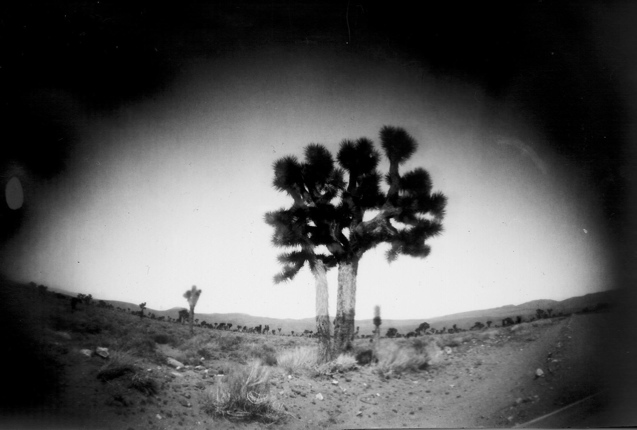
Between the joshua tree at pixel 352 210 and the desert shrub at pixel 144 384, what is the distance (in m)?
0.74

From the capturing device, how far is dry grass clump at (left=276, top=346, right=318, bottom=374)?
6.22 ft

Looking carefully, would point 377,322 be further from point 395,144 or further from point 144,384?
point 144,384

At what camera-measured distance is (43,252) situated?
2.05m

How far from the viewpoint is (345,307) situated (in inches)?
75.5

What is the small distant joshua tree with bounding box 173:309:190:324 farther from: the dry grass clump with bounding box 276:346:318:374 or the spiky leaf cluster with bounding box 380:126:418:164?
the spiky leaf cluster with bounding box 380:126:418:164

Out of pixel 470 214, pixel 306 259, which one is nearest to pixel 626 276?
pixel 470 214

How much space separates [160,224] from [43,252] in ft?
1.85

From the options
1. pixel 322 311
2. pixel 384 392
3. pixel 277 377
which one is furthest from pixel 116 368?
pixel 384 392

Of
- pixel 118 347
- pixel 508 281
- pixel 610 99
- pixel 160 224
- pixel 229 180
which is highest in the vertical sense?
pixel 610 99

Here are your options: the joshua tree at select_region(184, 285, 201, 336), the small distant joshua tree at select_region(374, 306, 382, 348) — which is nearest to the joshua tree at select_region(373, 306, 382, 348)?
the small distant joshua tree at select_region(374, 306, 382, 348)

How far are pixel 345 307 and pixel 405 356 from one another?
33cm

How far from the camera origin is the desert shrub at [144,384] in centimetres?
186

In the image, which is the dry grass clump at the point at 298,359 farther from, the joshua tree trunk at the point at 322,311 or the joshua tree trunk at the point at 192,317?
the joshua tree trunk at the point at 192,317

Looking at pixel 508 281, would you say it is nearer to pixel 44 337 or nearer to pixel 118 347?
pixel 118 347
